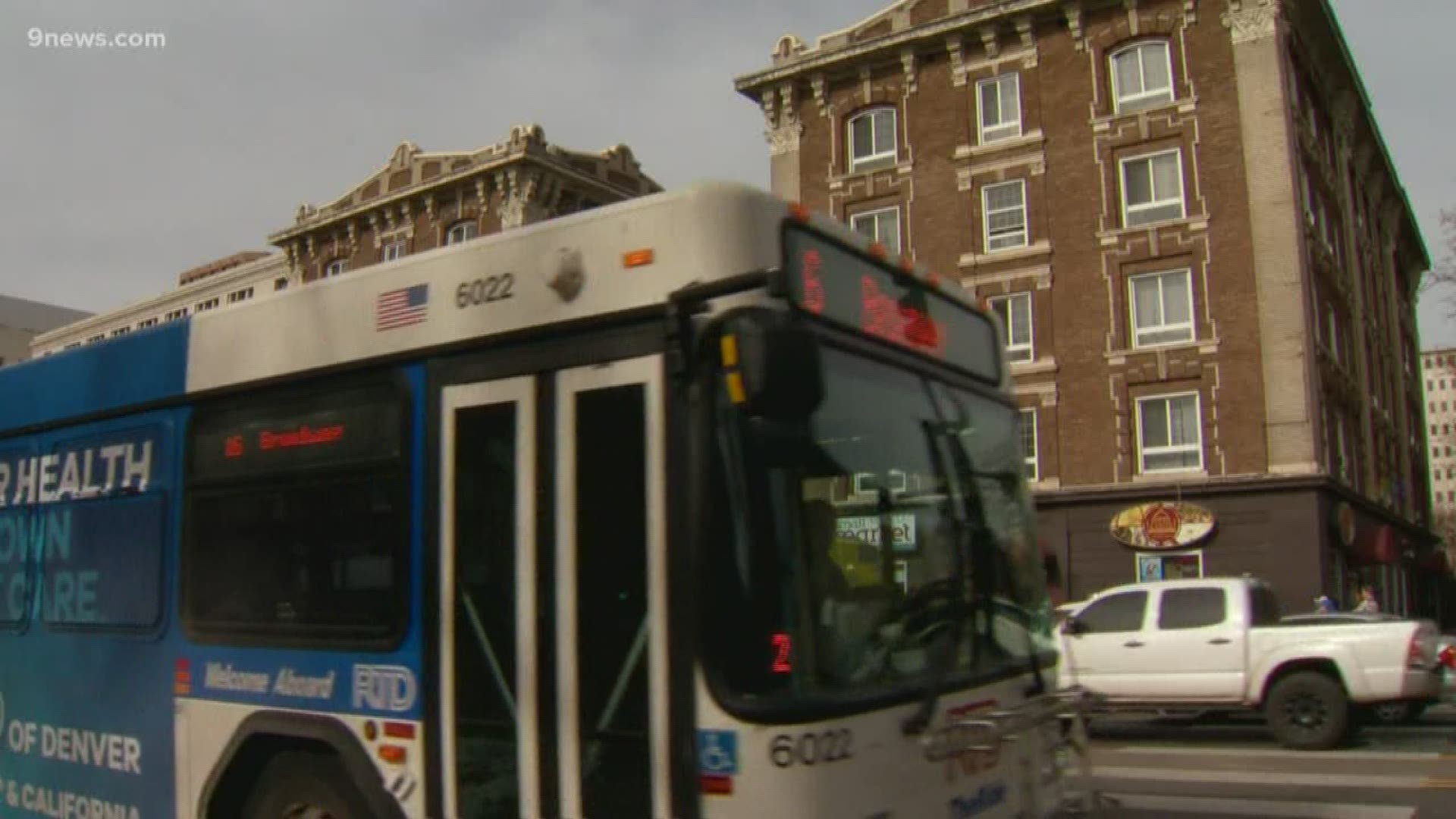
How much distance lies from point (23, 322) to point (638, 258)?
42142mm

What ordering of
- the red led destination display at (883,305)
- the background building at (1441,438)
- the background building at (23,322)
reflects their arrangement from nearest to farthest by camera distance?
the red led destination display at (883,305), the background building at (23,322), the background building at (1441,438)

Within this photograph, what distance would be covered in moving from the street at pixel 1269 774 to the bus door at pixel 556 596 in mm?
2442

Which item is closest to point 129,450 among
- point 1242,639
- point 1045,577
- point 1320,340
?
point 1045,577

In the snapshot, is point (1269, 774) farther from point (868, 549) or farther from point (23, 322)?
point (23, 322)

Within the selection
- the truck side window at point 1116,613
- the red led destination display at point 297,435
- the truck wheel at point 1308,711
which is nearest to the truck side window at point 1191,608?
the truck side window at point 1116,613

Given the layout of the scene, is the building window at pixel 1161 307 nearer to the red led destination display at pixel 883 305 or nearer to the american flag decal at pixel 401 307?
the red led destination display at pixel 883 305

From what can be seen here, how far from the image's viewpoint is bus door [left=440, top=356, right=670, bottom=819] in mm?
3812

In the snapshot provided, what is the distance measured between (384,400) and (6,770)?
11.6 feet

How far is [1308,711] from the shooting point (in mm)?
11695

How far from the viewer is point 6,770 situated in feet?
20.5

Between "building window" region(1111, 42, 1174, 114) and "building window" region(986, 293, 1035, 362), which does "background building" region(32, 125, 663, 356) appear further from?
"building window" region(1111, 42, 1174, 114)

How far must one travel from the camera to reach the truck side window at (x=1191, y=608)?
1258 centimetres

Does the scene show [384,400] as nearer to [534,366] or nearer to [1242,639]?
[534,366]

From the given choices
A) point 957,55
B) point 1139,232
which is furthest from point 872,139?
point 1139,232
